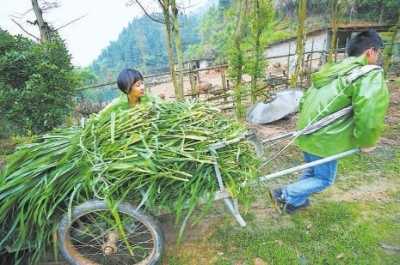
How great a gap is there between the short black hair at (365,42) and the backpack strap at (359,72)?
230 mm

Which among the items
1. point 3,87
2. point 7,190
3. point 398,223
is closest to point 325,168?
point 398,223

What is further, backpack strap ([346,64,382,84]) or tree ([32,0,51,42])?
tree ([32,0,51,42])

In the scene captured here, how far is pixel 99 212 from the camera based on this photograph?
2.11 m

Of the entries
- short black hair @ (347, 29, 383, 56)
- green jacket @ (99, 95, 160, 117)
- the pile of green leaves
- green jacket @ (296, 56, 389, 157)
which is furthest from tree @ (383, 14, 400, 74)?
the pile of green leaves

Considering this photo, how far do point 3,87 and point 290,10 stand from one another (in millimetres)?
28025

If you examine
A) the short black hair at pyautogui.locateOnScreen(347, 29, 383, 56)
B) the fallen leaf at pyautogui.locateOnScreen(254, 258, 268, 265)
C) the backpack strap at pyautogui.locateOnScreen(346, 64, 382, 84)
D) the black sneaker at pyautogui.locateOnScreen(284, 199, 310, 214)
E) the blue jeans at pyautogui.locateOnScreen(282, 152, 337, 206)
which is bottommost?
the fallen leaf at pyautogui.locateOnScreen(254, 258, 268, 265)

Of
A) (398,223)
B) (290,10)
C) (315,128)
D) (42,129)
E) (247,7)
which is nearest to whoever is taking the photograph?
(315,128)

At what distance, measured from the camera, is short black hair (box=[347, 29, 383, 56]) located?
2.37 meters

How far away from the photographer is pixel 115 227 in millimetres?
2102

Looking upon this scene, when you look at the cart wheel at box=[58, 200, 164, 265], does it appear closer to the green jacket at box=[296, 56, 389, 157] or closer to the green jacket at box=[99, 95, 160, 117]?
the green jacket at box=[99, 95, 160, 117]

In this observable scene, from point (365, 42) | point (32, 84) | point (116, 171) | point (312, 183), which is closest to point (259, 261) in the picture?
point (312, 183)

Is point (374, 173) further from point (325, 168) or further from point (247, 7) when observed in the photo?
point (247, 7)

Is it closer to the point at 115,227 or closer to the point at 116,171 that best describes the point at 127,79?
the point at 116,171

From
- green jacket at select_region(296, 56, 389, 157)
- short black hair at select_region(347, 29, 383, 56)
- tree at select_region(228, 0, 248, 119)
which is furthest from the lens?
tree at select_region(228, 0, 248, 119)
